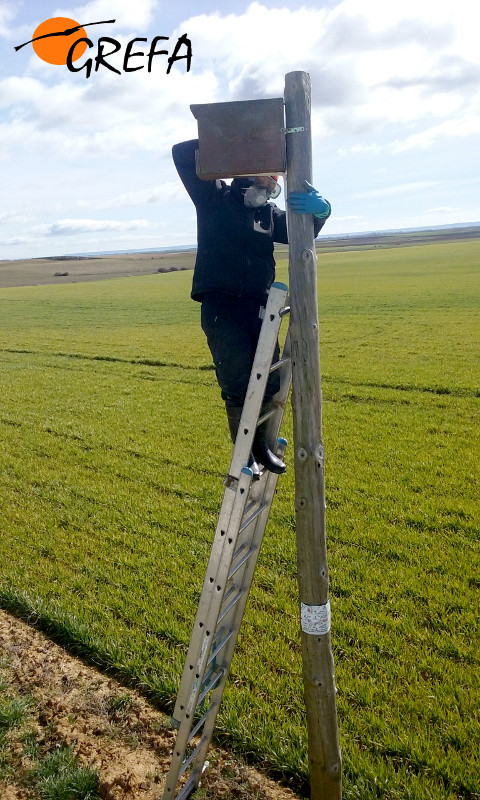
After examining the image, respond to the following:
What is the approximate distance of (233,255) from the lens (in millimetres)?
3162

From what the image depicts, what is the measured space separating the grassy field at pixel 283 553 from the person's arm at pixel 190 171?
11.0ft

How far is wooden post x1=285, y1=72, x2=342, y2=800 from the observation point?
284 centimetres

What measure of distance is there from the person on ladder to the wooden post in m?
0.23

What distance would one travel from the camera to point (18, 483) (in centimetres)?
854

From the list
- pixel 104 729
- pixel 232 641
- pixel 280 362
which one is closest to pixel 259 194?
pixel 280 362

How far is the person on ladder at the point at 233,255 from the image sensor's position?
316cm

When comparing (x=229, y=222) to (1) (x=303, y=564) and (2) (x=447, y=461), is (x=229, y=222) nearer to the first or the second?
(1) (x=303, y=564)

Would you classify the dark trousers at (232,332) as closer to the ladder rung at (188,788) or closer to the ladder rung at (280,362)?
the ladder rung at (280,362)

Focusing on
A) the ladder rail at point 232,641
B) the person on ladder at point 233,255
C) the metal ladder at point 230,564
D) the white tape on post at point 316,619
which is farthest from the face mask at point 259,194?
the white tape on post at point 316,619

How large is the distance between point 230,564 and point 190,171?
2068mm

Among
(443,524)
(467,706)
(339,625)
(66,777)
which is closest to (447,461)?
(443,524)

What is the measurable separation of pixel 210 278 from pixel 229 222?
31 cm

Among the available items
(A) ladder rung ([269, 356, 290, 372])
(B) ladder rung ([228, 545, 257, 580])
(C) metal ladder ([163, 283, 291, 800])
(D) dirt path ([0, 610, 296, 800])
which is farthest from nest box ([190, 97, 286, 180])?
(D) dirt path ([0, 610, 296, 800])

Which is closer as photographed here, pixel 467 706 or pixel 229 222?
pixel 229 222
